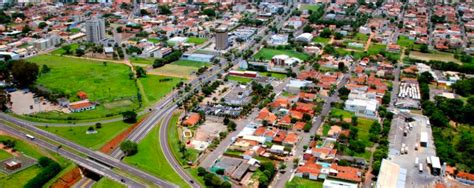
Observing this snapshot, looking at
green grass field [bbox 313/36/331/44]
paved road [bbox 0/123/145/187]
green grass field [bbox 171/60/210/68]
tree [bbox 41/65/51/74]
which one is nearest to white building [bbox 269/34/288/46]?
green grass field [bbox 313/36/331/44]

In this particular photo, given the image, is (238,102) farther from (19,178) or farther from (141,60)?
(19,178)

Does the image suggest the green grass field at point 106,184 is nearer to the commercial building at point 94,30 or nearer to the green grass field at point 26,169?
the green grass field at point 26,169

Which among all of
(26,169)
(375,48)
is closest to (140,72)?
(26,169)

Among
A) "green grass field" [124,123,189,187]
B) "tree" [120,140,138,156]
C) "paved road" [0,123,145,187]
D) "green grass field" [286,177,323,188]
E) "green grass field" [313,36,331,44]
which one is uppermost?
"green grass field" [313,36,331,44]

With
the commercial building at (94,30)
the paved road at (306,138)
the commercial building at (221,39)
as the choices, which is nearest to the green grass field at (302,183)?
the paved road at (306,138)

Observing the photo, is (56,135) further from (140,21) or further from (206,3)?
(206,3)

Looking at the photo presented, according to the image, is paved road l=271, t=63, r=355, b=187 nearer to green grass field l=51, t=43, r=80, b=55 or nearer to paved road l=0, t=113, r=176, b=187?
paved road l=0, t=113, r=176, b=187
